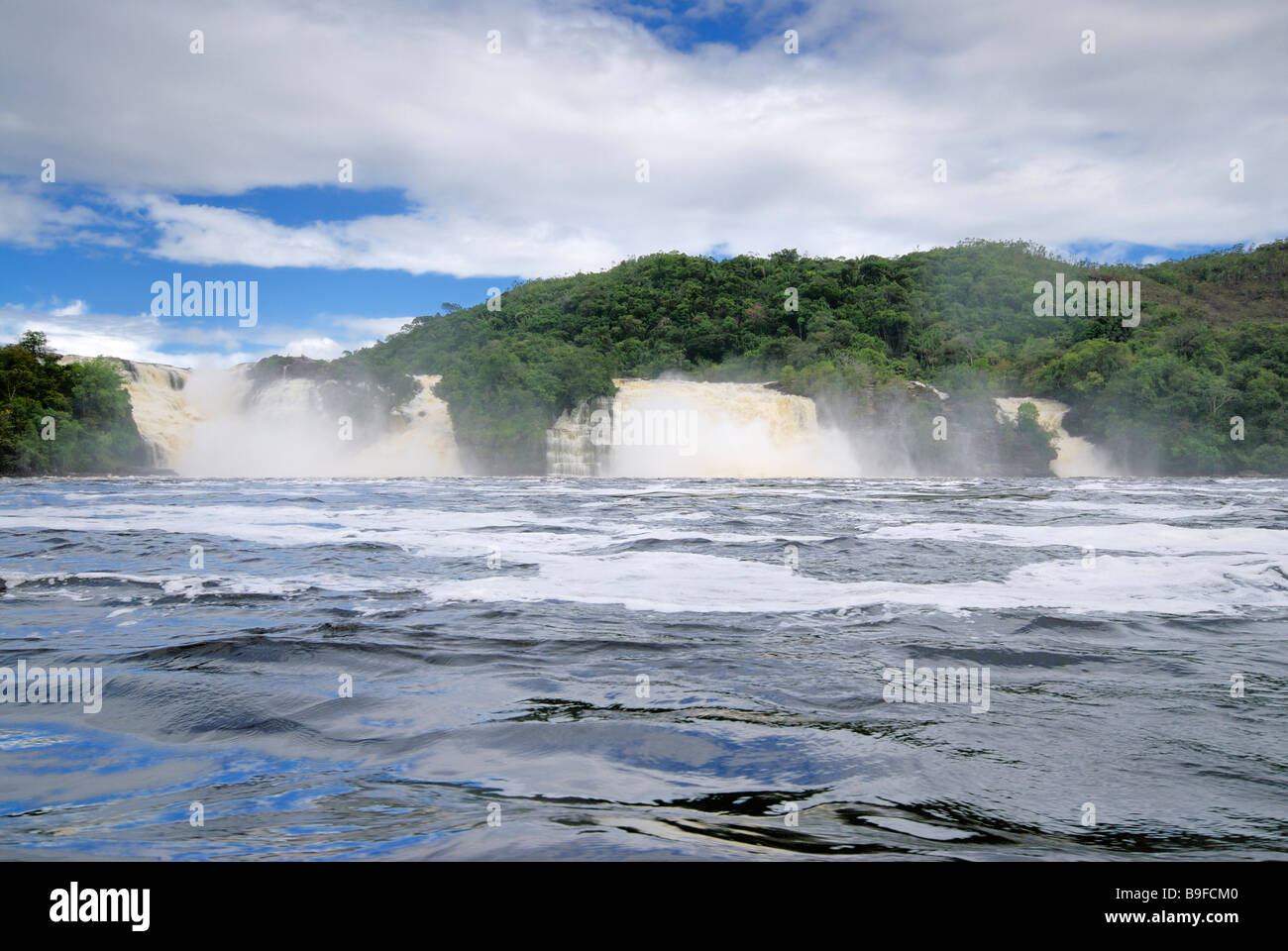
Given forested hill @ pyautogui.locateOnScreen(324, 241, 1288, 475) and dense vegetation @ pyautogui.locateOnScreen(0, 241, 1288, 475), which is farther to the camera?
forested hill @ pyautogui.locateOnScreen(324, 241, 1288, 475)

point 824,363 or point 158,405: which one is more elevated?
point 824,363

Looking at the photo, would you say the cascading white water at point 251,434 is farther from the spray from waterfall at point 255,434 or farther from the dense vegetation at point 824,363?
the dense vegetation at point 824,363

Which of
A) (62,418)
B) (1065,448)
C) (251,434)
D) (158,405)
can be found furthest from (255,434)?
(1065,448)

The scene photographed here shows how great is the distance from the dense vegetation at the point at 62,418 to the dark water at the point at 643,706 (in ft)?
126

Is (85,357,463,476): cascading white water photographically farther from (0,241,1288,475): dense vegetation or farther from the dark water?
the dark water

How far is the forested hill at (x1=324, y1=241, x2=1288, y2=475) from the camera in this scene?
56375mm

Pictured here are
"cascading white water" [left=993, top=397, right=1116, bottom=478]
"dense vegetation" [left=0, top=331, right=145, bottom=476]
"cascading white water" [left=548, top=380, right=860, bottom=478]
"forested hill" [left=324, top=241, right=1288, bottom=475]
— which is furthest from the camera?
"cascading white water" [left=993, top=397, right=1116, bottom=478]

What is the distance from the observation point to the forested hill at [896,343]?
56.4 metres

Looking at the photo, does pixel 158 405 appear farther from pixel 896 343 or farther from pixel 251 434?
pixel 896 343

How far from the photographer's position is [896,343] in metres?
82.8

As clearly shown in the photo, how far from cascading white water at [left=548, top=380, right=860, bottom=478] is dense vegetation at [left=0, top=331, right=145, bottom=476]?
75.8 feet

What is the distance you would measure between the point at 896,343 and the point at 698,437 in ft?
122

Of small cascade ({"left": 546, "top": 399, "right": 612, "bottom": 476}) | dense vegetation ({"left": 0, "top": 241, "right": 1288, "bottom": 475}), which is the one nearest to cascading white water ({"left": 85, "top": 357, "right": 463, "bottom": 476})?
dense vegetation ({"left": 0, "top": 241, "right": 1288, "bottom": 475})

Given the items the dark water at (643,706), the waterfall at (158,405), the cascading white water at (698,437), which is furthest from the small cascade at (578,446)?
the dark water at (643,706)
